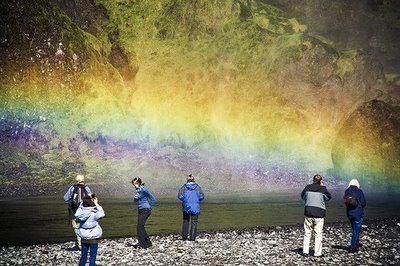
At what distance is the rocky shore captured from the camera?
27.6m

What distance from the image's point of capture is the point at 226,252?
102 feet

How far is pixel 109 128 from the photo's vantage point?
603 feet

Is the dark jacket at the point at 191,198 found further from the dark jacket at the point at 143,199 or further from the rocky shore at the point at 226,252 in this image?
the dark jacket at the point at 143,199

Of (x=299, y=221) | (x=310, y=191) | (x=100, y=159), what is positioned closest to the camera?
(x=310, y=191)

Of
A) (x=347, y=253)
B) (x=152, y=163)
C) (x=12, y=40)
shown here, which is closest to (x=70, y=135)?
(x=152, y=163)

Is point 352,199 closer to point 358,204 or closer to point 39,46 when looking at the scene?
point 358,204

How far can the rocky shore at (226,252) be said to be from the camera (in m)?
27.6

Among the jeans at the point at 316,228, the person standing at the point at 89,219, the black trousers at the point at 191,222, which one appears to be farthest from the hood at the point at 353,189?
the person standing at the point at 89,219

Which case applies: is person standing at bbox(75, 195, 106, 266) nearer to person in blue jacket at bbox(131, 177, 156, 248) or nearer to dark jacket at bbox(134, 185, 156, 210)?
person in blue jacket at bbox(131, 177, 156, 248)

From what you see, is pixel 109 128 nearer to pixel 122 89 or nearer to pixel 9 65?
pixel 122 89

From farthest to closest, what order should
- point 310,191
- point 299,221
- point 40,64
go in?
point 40,64 → point 299,221 → point 310,191

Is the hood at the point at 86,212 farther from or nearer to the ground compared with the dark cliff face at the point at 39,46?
nearer to the ground

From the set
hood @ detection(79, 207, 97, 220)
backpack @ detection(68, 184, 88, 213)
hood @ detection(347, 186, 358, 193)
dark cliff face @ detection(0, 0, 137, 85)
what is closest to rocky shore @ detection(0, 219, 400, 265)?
backpack @ detection(68, 184, 88, 213)

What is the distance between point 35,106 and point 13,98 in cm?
704
